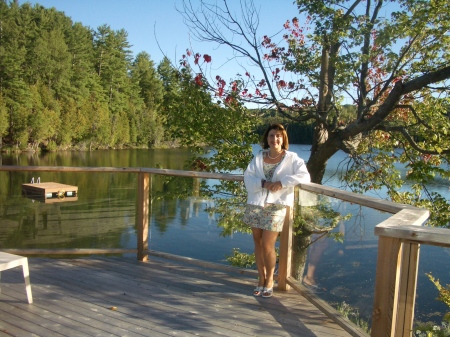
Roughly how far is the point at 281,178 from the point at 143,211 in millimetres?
1878

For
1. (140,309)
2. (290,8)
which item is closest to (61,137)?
(290,8)

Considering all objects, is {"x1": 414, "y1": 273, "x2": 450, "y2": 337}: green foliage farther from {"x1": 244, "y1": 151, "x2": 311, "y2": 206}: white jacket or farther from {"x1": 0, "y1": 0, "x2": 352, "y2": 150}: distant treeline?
{"x1": 0, "y1": 0, "x2": 352, "y2": 150}: distant treeline

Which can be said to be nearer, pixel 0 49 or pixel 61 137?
pixel 0 49

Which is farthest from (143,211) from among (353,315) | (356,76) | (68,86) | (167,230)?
(68,86)

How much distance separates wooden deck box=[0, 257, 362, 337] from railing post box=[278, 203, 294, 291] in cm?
12

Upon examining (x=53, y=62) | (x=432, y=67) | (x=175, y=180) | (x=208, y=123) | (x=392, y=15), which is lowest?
(x=175, y=180)

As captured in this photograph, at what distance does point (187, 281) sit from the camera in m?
4.12

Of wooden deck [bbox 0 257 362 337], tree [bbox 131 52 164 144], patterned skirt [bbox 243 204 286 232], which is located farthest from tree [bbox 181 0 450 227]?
tree [bbox 131 52 164 144]

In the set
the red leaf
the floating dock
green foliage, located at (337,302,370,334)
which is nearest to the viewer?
green foliage, located at (337,302,370,334)

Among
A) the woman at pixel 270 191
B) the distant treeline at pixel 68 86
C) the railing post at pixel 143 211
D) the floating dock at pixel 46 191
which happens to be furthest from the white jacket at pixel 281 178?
the distant treeline at pixel 68 86

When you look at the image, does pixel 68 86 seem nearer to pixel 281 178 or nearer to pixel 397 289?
pixel 281 178

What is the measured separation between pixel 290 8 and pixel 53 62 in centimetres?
4349

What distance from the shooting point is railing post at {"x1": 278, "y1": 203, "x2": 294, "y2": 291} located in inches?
154

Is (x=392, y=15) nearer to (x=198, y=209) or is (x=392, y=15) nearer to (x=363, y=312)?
(x=198, y=209)
